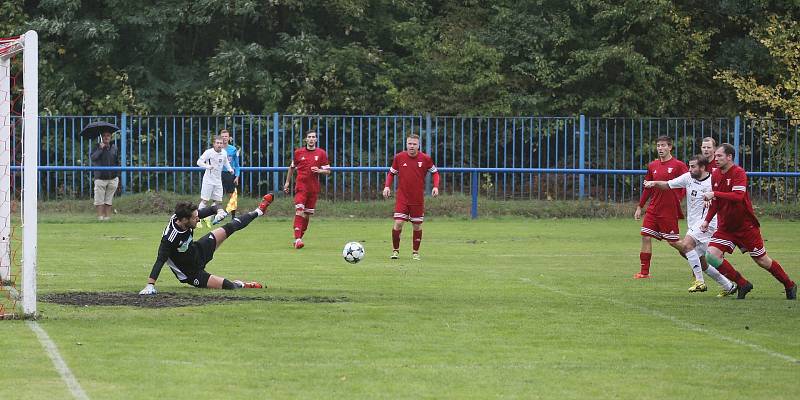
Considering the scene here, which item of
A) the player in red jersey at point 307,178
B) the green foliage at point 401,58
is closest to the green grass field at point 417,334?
the player in red jersey at point 307,178

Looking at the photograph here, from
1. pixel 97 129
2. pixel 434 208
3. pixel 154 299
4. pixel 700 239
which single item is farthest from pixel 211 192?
pixel 700 239

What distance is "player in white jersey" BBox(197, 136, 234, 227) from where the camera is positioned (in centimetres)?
2591

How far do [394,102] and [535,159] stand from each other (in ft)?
14.6

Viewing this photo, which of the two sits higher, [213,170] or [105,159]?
[105,159]

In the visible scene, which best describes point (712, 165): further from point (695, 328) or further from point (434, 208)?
point (434, 208)

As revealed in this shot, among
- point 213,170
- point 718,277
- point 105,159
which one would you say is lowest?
point 718,277

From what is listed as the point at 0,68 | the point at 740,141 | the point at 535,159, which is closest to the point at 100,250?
the point at 0,68

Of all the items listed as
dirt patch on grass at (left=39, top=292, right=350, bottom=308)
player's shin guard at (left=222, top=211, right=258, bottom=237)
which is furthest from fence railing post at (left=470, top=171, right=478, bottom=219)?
dirt patch on grass at (left=39, top=292, right=350, bottom=308)

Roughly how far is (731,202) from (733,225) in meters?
0.28

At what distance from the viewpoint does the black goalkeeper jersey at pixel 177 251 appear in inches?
521

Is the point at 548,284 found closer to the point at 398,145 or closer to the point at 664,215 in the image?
the point at 664,215

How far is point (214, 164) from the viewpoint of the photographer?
85.1ft

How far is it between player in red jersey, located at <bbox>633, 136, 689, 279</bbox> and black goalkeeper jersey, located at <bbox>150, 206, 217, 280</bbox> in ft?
19.2

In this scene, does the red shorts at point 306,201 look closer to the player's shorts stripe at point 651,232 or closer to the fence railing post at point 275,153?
the player's shorts stripe at point 651,232
